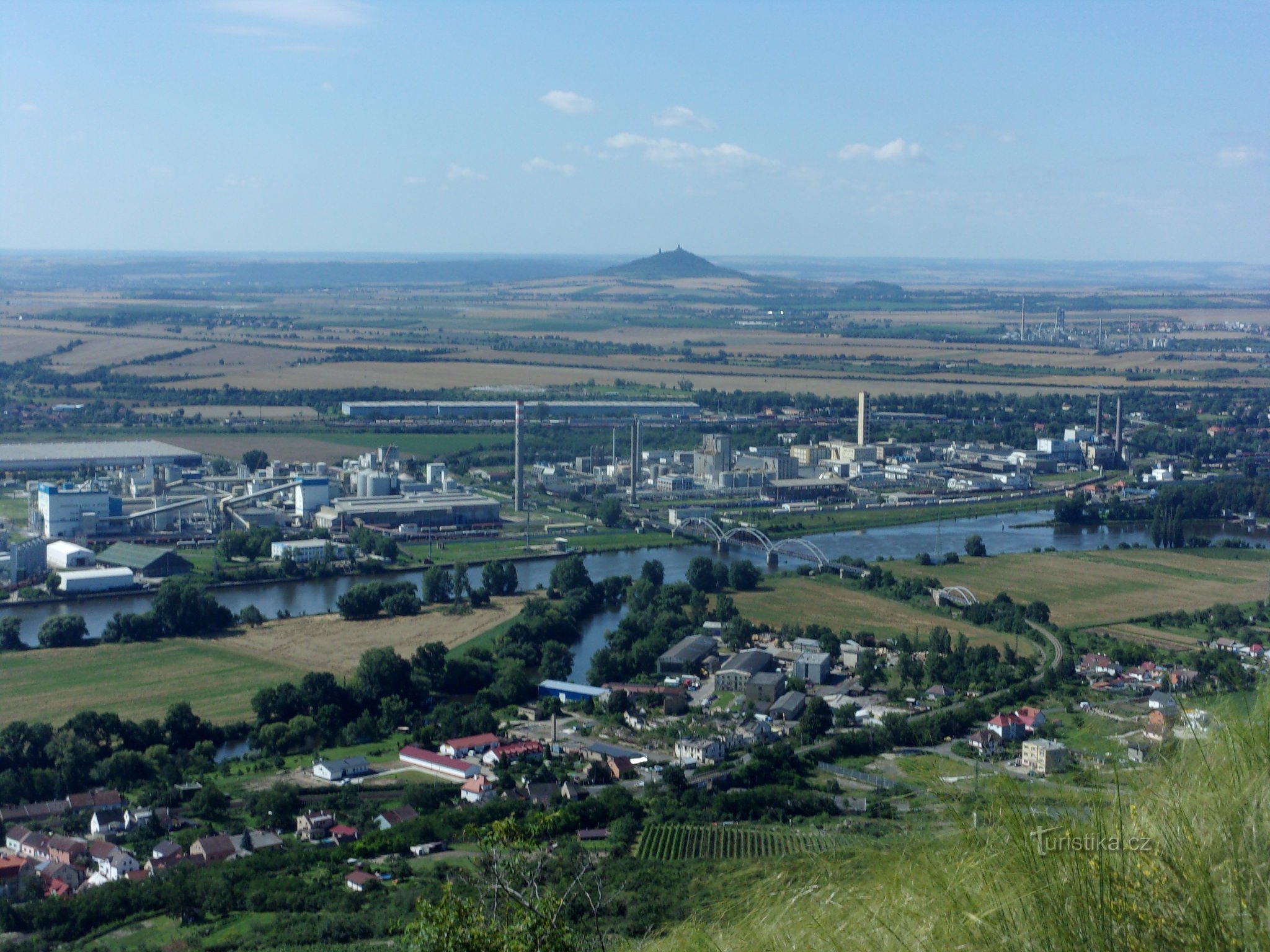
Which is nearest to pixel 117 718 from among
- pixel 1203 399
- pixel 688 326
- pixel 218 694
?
pixel 218 694

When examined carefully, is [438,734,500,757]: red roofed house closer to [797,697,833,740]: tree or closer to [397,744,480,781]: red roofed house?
[397,744,480,781]: red roofed house

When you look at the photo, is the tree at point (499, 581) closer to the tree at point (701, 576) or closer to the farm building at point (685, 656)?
the tree at point (701, 576)

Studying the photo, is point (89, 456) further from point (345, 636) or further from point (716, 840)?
point (716, 840)

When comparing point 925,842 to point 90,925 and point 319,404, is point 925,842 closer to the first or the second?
point 90,925

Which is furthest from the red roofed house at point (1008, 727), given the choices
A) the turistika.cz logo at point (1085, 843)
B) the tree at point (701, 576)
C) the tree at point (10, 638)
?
the tree at point (10, 638)

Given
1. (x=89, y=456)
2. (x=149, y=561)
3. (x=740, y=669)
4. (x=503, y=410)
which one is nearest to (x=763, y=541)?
(x=740, y=669)

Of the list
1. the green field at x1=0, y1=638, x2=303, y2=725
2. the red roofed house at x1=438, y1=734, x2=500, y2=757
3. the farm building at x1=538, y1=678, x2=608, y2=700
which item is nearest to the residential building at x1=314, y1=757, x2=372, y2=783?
the red roofed house at x1=438, y1=734, x2=500, y2=757
